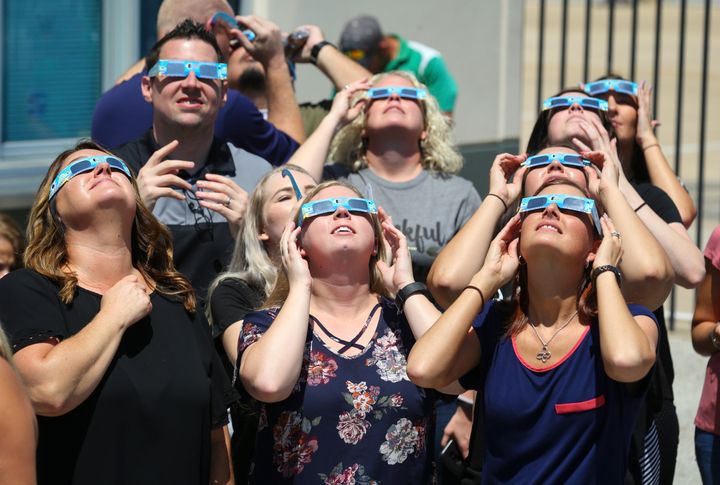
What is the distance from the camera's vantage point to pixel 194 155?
15.1 ft

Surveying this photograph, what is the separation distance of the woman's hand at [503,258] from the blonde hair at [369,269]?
395 mm

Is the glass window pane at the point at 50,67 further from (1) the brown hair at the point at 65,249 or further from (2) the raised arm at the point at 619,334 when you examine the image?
(2) the raised arm at the point at 619,334

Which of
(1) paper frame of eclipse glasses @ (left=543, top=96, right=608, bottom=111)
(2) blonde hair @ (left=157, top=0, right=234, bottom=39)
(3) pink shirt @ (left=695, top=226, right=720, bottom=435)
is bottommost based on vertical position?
(3) pink shirt @ (left=695, top=226, right=720, bottom=435)

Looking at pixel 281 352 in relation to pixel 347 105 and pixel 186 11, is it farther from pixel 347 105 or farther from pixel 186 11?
pixel 186 11

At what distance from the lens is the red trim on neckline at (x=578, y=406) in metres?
3.25

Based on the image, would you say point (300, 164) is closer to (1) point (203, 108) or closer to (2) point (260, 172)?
(2) point (260, 172)

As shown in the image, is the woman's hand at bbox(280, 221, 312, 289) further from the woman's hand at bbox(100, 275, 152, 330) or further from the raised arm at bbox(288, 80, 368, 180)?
the raised arm at bbox(288, 80, 368, 180)

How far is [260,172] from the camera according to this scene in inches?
188

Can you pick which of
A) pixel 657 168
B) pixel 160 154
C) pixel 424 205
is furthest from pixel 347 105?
pixel 657 168

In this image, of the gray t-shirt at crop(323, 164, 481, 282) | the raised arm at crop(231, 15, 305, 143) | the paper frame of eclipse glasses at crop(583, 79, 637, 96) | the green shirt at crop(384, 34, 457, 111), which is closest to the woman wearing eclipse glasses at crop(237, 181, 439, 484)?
the gray t-shirt at crop(323, 164, 481, 282)

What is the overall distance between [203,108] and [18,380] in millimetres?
2136

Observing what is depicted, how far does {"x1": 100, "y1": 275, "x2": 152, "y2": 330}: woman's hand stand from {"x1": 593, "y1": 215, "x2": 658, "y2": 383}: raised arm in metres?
1.30

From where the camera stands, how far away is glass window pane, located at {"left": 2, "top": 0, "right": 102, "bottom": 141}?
7078 mm

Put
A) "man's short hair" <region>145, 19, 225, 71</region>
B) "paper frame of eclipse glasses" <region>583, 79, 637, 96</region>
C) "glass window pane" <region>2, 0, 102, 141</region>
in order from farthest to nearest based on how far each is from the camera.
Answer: "glass window pane" <region>2, 0, 102, 141</region> → "paper frame of eclipse glasses" <region>583, 79, 637, 96</region> → "man's short hair" <region>145, 19, 225, 71</region>
